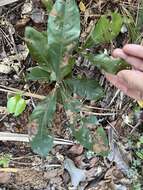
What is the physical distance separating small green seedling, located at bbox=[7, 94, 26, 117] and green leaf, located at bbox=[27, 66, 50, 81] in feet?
0.48

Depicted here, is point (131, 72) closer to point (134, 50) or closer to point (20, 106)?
point (134, 50)

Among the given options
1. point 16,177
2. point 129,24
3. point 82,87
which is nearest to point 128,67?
point 82,87

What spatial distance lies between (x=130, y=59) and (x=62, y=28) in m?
0.26

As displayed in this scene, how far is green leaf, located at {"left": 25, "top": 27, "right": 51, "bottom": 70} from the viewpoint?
123 centimetres

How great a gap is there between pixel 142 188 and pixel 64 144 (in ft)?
1.24

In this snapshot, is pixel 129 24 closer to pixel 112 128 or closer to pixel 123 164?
pixel 112 128

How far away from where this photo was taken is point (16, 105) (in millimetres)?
1433

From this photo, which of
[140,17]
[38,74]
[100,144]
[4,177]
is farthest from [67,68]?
[4,177]

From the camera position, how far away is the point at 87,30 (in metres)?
1.52

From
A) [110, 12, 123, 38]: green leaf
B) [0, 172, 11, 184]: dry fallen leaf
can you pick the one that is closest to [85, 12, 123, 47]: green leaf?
[110, 12, 123, 38]: green leaf

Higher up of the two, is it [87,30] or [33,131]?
[87,30]

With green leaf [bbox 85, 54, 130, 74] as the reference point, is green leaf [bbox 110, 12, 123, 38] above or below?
above

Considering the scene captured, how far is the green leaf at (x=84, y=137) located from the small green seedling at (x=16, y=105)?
0.22 meters

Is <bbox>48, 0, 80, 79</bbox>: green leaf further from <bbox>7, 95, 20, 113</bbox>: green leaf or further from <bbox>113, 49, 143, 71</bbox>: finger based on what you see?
<bbox>7, 95, 20, 113</bbox>: green leaf
